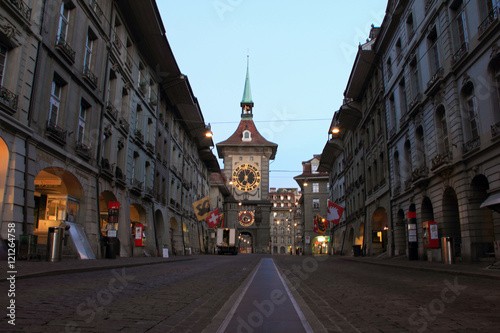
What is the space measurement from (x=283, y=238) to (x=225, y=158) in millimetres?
63962

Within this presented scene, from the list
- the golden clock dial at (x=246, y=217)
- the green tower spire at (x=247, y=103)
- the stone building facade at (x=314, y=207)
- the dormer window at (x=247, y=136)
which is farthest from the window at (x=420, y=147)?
the green tower spire at (x=247, y=103)

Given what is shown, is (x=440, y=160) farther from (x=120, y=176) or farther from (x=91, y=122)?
(x=120, y=176)

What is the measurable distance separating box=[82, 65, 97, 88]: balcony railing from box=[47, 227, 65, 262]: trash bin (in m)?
8.28

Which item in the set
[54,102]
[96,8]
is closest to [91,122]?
[54,102]

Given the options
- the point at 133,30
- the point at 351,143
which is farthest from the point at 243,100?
the point at 133,30

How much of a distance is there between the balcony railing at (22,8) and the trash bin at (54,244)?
7.66 m

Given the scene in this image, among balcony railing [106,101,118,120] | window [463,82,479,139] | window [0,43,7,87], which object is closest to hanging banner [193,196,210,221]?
balcony railing [106,101,118,120]

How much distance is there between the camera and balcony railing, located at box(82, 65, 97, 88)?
64.5ft

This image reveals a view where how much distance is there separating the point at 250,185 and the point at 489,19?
69.3 metres

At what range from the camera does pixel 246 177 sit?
84562 mm

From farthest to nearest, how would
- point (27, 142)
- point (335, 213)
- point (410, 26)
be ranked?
point (335, 213) → point (410, 26) → point (27, 142)

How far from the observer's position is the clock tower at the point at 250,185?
271ft

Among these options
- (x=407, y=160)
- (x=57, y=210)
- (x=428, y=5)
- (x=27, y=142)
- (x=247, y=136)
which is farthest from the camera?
(x=247, y=136)

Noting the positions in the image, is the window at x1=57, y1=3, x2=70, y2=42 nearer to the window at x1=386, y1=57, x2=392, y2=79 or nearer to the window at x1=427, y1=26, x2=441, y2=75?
the window at x1=427, y1=26, x2=441, y2=75
